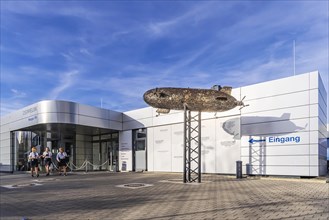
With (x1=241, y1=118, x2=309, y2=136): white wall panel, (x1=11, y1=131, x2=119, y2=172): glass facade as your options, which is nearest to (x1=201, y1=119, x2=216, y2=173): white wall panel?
(x1=241, y1=118, x2=309, y2=136): white wall panel

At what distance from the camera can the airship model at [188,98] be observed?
13555 millimetres

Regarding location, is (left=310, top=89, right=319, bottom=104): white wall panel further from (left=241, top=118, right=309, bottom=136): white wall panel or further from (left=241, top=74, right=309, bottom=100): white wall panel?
(left=241, top=118, right=309, bottom=136): white wall panel

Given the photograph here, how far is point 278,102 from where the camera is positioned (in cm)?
1675

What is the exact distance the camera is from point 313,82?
15.5 meters

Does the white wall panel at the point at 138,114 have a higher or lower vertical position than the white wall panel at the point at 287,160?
higher

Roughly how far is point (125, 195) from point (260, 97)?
10.3 metres

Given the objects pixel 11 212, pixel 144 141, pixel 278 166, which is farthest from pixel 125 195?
pixel 144 141

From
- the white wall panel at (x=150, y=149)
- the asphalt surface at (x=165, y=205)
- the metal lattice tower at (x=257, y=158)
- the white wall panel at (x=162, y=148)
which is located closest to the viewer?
the asphalt surface at (x=165, y=205)

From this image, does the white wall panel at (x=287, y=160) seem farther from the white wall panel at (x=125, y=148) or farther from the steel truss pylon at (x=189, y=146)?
the white wall panel at (x=125, y=148)

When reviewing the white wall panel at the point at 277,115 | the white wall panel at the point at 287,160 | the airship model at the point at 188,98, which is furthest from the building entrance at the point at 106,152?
the white wall panel at the point at 287,160

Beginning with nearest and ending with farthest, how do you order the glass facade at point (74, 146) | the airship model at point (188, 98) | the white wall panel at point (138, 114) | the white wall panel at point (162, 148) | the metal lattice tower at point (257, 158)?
the airship model at point (188, 98) → the metal lattice tower at point (257, 158) → the white wall panel at point (162, 148) → the white wall panel at point (138, 114) → the glass facade at point (74, 146)

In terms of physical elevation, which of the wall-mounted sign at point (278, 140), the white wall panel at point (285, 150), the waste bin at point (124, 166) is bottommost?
the waste bin at point (124, 166)

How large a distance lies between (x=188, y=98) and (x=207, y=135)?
682 cm

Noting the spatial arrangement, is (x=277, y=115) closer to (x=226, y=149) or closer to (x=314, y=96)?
(x=314, y=96)
